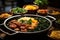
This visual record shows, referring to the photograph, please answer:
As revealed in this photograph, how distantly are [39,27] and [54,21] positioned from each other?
27 cm

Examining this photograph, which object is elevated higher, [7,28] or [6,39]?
[7,28]

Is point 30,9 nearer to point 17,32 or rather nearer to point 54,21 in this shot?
point 54,21

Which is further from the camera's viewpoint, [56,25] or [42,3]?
[42,3]

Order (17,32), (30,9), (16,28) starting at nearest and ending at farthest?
(17,32), (16,28), (30,9)

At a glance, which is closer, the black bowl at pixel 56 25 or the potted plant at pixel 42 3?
the black bowl at pixel 56 25

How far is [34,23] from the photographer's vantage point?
194cm

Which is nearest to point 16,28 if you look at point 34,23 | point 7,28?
point 7,28

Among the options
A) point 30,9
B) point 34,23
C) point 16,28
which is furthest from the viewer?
point 30,9

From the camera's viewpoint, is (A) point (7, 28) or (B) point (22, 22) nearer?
(A) point (7, 28)

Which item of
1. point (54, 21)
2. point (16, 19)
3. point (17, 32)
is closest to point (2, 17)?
point (16, 19)

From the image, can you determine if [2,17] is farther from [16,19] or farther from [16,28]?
[16,28]

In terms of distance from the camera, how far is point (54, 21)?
78.9 inches

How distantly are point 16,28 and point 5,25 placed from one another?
5.1 inches

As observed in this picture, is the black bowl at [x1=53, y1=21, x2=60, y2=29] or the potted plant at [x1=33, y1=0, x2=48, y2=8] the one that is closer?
the black bowl at [x1=53, y1=21, x2=60, y2=29]
